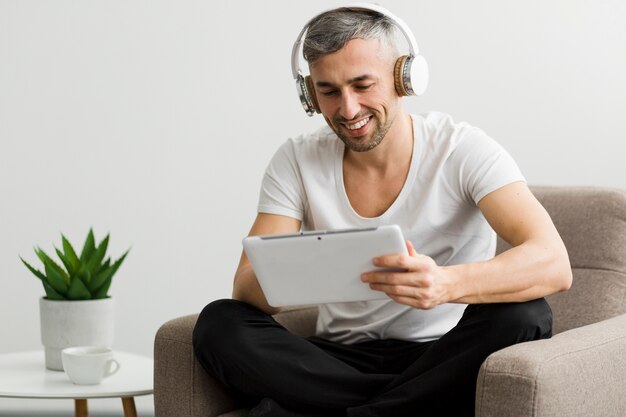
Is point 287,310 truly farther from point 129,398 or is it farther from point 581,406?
point 581,406

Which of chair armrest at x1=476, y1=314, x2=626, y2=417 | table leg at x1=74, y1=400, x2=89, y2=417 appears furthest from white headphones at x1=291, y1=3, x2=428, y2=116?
table leg at x1=74, y1=400, x2=89, y2=417

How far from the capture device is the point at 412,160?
6.68 ft

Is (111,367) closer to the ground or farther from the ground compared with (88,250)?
closer to the ground

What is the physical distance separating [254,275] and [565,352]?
2.10 feet

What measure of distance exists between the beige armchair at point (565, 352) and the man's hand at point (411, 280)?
6.9 inches

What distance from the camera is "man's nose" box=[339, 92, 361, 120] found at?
1.94 metres

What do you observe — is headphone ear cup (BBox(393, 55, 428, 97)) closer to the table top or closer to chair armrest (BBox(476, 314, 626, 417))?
chair armrest (BBox(476, 314, 626, 417))

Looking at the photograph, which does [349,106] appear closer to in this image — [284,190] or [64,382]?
[284,190]

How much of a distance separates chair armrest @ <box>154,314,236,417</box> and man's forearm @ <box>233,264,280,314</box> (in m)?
0.11

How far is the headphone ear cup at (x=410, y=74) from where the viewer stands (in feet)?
6.40

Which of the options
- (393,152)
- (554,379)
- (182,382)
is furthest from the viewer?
(393,152)

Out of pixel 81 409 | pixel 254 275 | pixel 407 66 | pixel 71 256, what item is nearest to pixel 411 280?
pixel 254 275

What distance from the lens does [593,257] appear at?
2135 mm

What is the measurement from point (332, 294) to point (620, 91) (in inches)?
52.0
